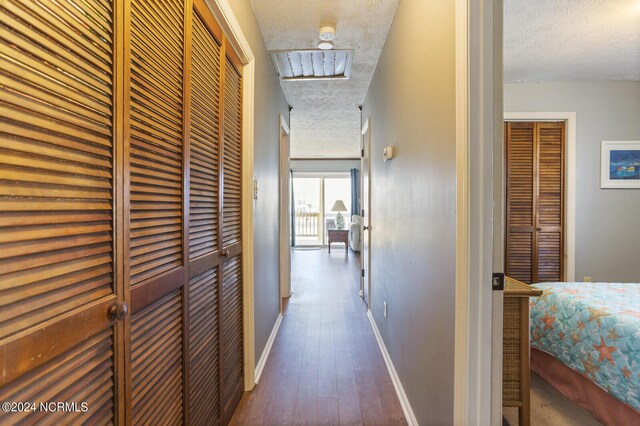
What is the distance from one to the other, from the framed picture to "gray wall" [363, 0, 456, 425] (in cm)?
254

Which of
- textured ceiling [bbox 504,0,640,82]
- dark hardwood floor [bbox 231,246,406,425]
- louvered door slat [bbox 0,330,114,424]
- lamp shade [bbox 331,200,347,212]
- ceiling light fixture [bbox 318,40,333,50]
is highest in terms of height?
textured ceiling [bbox 504,0,640,82]

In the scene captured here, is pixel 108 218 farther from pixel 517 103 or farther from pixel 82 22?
pixel 517 103

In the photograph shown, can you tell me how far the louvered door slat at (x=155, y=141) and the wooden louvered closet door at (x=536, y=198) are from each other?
3457 millimetres

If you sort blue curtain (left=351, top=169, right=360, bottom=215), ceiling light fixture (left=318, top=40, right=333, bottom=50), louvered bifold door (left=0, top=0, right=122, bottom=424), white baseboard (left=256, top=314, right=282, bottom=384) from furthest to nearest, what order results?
blue curtain (left=351, top=169, right=360, bottom=215) < ceiling light fixture (left=318, top=40, right=333, bottom=50) < white baseboard (left=256, top=314, right=282, bottom=384) < louvered bifold door (left=0, top=0, right=122, bottom=424)

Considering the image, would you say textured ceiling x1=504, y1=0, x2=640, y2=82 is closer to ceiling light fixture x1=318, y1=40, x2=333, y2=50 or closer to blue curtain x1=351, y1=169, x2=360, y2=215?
ceiling light fixture x1=318, y1=40, x2=333, y2=50

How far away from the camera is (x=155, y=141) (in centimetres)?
103

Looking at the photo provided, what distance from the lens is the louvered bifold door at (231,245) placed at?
5.73ft

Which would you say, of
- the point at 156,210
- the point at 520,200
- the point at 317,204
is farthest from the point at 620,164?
the point at 317,204

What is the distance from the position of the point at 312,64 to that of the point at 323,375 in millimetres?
2446

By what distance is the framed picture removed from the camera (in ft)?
11.3

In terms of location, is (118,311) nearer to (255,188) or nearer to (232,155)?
(232,155)

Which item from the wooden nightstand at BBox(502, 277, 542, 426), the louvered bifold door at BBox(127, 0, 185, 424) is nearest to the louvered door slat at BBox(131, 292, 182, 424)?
the louvered bifold door at BBox(127, 0, 185, 424)

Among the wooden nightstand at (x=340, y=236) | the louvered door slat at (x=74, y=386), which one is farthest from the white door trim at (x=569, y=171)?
the wooden nightstand at (x=340, y=236)

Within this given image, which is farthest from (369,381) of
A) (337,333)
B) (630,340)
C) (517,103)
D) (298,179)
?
(298,179)
